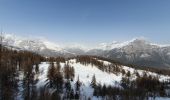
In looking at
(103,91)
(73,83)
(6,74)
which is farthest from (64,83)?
(6,74)

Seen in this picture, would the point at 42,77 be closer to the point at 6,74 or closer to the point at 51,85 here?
the point at 51,85

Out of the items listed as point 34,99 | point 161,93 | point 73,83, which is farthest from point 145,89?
point 34,99

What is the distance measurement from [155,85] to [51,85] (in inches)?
3319

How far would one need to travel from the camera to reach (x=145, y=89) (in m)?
190

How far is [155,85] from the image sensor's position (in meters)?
199

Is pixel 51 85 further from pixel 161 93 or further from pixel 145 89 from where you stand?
pixel 161 93

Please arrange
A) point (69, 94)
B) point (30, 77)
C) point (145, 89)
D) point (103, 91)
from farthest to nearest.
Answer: point (145, 89), point (103, 91), point (69, 94), point (30, 77)

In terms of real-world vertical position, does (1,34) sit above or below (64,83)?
above

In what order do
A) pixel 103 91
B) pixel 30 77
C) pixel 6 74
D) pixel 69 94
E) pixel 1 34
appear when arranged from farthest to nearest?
pixel 103 91 < pixel 69 94 < pixel 30 77 < pixel 6 74 < pixel 1 34

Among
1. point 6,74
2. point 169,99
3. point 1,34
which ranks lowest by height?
point 169,99

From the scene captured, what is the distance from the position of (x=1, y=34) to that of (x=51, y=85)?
370 ft

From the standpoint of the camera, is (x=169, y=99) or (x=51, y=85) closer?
(x=51, y=85)

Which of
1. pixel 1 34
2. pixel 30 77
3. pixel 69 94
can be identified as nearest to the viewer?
pixel 1 34

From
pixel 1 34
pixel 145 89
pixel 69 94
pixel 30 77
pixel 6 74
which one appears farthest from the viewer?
pixel 145 89
